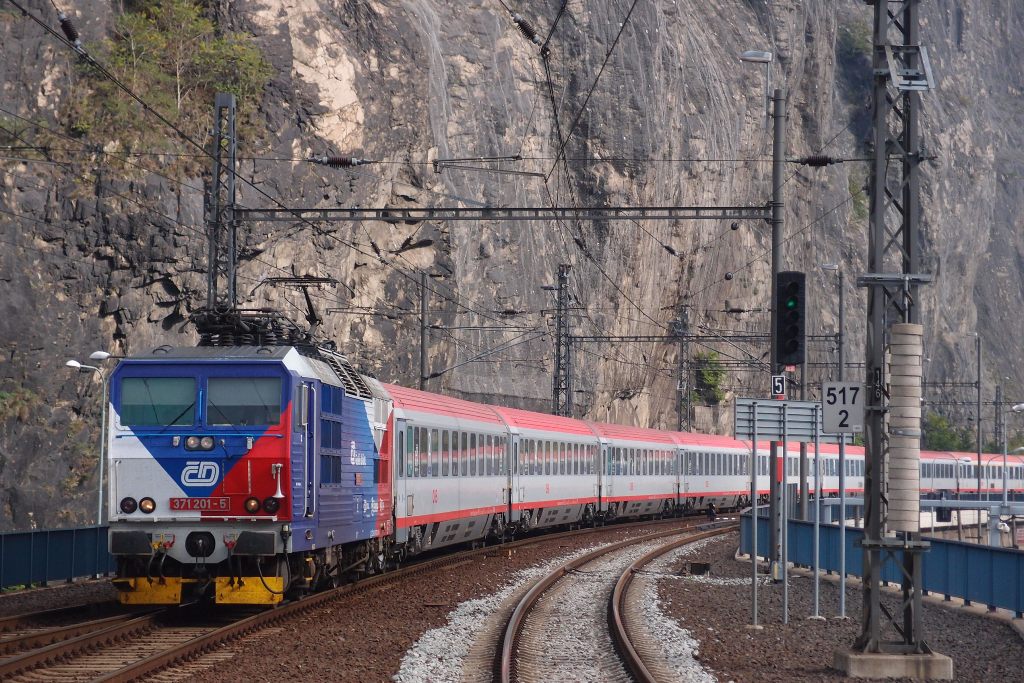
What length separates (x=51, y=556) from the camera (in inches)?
881

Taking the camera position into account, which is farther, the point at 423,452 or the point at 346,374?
the point at 423,452

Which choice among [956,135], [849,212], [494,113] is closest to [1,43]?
[494,113]

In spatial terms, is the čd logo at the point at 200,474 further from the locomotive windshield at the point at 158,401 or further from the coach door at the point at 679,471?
the coach door at the point at 679,471

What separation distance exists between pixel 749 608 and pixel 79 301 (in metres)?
24.8

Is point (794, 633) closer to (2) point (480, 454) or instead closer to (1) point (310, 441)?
(1) point (310, 441)

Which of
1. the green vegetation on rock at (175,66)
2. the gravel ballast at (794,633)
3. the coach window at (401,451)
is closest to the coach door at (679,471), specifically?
the green vegetation on rock at (175,66)

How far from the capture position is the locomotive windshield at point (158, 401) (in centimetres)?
1666

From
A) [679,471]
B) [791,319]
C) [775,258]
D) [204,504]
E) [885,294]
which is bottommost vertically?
[679,471]

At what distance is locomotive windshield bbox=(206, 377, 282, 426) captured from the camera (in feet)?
54.4

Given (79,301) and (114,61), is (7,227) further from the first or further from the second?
(114,61)

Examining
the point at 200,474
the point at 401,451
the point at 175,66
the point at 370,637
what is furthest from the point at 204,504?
the point at 175,66

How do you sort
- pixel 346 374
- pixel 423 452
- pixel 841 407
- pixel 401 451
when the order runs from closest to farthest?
pixel 841 407
pixel 346 374
pixel 401 451
pixel 423 452

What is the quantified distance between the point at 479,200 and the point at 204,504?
4234cm

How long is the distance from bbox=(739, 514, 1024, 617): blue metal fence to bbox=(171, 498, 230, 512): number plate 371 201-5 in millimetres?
7669
